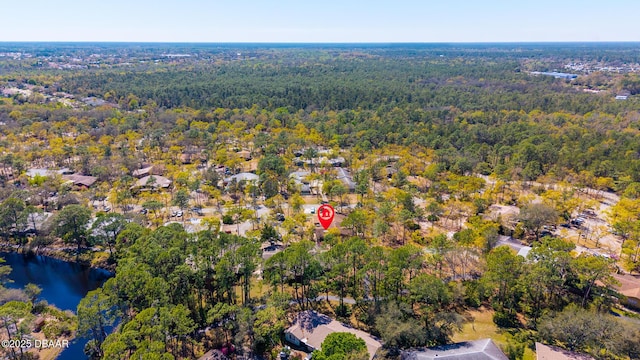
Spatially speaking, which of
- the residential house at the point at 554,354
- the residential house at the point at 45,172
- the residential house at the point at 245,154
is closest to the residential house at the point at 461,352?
the residential house at the point at 554,354

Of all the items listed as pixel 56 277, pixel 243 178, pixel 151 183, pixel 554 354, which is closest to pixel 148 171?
pixel 151 183

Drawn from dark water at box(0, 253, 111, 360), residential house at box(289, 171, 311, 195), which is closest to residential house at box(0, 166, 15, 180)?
dark water at box(0, 253, 111, 360)

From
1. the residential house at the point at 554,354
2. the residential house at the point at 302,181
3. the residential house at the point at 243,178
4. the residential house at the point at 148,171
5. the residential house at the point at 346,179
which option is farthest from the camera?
the residential house at the point at 148,171

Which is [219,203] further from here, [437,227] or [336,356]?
[336,356]

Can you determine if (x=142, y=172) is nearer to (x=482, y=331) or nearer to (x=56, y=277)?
(x=56, y=277)

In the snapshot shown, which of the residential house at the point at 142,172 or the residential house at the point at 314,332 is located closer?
the residential house at the point at 314,332

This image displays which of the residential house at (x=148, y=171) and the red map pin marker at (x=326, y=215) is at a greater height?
the residential house at (x=148, y=171)

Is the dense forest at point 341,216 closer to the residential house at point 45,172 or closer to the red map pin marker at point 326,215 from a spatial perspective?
the residential house at point 45,172
